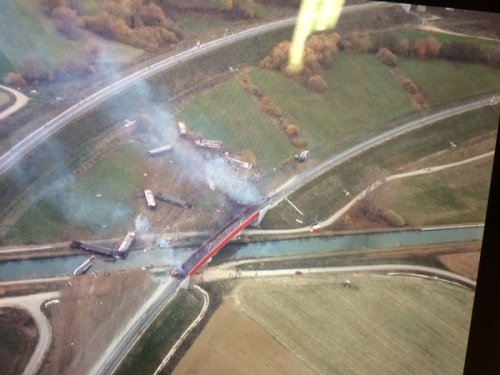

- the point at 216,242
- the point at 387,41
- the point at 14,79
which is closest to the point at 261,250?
the point at 216,242

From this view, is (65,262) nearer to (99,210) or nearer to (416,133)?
(99,210)

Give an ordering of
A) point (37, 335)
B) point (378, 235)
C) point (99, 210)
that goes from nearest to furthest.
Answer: point (37, 335) → point (99, 210) → point (378, 235)

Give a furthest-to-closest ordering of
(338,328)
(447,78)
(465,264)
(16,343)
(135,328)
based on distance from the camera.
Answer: (447,78)
(465,264)
(338,328)
(135,328)
(16,343)

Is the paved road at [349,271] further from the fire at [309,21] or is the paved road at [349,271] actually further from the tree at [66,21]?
the tree at [66,21]

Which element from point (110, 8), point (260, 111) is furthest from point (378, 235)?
point (110, 8)

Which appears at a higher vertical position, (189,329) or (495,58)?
(495,58)

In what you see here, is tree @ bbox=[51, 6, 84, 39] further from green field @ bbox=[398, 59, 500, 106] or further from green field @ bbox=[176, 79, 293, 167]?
green field @ bbox=[398, 59, 500, 106]

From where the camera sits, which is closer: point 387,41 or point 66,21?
point 66,21

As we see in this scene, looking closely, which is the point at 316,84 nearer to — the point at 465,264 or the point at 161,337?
the point at 465,264
